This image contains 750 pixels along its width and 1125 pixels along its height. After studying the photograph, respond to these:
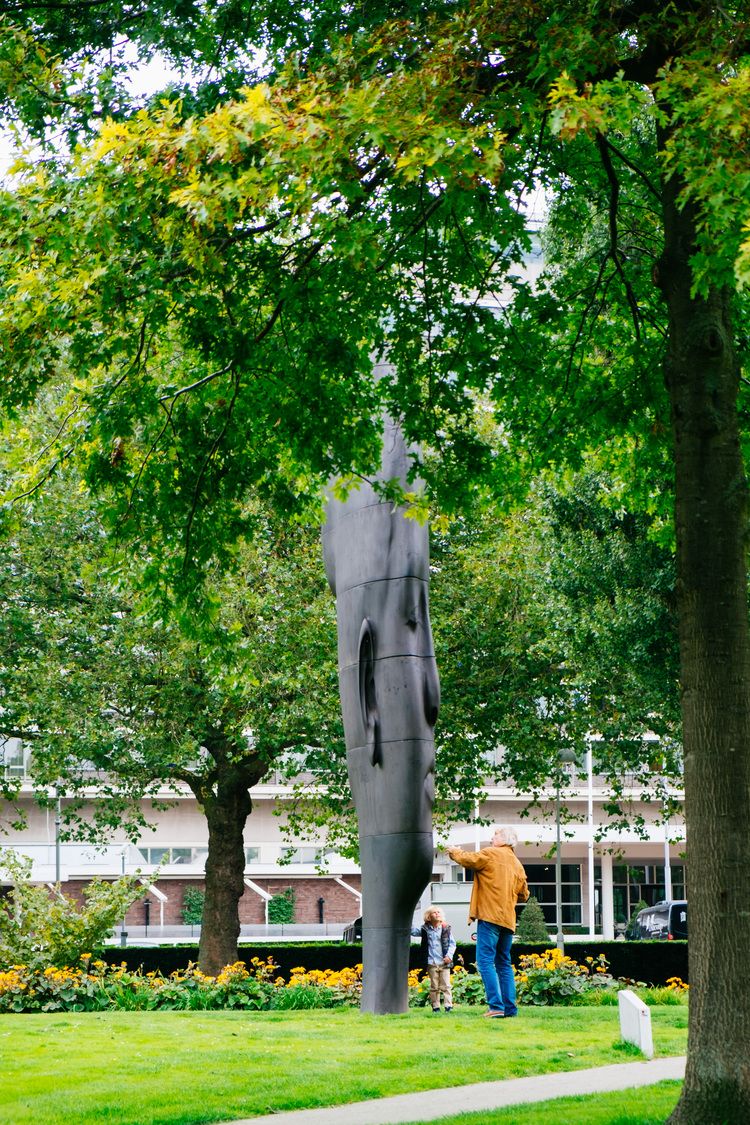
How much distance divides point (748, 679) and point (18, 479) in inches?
232

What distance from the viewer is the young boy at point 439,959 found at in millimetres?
14094

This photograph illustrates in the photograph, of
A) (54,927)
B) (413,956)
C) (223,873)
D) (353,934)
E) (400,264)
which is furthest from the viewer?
(353,934)

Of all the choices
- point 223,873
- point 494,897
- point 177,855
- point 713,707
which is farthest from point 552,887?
point 713,707

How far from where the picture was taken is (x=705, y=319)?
7648mm

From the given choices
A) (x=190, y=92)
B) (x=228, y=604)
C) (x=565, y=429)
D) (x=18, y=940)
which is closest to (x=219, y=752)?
(x=228, y=604)

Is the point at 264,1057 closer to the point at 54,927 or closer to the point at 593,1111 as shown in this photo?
the point at 593,1111

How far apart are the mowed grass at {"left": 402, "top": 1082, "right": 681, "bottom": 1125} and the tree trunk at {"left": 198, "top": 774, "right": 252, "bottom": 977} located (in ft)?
53.2

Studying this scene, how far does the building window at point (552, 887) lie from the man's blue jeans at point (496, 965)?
43.4 m

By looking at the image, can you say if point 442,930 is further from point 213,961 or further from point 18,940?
point 213,961

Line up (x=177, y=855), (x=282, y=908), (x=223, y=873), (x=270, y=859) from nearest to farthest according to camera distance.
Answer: (x=223, y=873) < (x=282, y=908) < (x=177, y=855) < (x=270, y=859)

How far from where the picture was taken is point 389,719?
13.0m

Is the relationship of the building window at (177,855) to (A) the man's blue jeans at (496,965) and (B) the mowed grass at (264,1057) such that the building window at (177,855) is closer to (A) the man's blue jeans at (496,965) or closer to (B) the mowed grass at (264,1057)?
(B) the mowed grass at (264,1057)

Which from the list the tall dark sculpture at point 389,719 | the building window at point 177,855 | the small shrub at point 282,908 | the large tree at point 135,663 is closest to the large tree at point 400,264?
the tall dark sculpture at point 389,719

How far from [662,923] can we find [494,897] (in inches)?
1123
